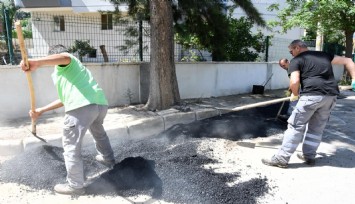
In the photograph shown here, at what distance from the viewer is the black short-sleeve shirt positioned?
4.05m

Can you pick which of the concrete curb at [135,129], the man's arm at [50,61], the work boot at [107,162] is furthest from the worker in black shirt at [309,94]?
the man's arm at [50,61]

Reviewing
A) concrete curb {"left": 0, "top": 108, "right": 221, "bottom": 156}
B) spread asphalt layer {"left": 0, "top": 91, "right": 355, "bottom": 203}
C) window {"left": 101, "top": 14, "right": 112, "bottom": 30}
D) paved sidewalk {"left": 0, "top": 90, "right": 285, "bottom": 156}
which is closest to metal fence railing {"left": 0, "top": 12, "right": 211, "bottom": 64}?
window {"left": 101, "top": 14, "right": 112, "bottom": 30}

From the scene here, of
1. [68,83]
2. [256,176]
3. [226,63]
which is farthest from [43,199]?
[226,63]

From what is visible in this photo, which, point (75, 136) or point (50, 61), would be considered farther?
point (75, 136)

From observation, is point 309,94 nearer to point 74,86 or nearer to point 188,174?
point 188,174

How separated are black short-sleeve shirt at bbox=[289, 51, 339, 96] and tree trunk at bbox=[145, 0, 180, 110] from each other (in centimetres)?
309

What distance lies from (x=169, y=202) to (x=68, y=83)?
5.33 ft

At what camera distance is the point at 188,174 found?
3.80 meters

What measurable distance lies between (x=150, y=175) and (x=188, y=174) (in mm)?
460

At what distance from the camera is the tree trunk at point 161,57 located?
6.46 m

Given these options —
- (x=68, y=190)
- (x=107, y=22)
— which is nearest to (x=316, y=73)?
(x=68, y=190)

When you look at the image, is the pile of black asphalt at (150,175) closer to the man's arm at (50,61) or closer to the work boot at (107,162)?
the work boot at (107,162)

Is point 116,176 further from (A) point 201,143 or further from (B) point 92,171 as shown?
(A) point 201,143

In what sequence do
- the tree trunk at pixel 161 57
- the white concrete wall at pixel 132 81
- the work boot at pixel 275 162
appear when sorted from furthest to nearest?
the tree trunk at pixel 161 57 < the white concrete wall at pixel 132 81 < the work boot at pixel 275 162
